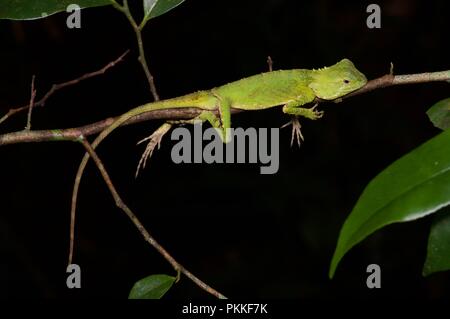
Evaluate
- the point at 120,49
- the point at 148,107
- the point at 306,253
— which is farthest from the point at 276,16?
the point at 148,107

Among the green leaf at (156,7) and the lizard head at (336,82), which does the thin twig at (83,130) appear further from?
the lizard head at (336,82)

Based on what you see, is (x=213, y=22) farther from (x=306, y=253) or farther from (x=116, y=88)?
(x=306, y=253)

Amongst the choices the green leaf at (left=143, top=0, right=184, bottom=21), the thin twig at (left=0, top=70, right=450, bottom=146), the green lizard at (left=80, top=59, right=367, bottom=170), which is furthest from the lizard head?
the green leaf at (left=143, top=0, right=184, bottom=21)

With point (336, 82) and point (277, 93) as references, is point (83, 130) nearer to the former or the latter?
point (277, 93)

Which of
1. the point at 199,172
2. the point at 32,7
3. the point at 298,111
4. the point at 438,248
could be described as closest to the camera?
the point at 438,248

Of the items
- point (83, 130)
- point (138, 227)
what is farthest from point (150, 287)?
point (83, 130)

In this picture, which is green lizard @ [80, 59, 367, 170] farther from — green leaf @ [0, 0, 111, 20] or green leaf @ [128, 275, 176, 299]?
green leaf @ [128, 275, 176, 299]

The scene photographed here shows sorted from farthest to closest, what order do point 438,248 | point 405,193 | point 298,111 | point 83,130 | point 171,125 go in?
point 298,111 → point 171,125 → point 83,130 → point 438,248 → point 405,193
